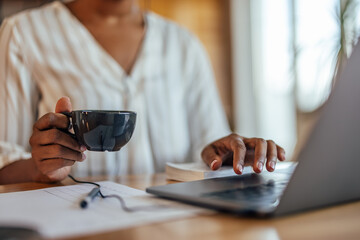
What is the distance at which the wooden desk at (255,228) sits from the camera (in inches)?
15.9

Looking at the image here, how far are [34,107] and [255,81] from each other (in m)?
2.67

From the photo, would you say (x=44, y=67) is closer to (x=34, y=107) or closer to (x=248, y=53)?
(x=34, y=107)

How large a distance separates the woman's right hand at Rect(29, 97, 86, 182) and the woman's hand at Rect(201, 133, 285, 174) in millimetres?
293

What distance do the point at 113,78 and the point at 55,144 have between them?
69 cm

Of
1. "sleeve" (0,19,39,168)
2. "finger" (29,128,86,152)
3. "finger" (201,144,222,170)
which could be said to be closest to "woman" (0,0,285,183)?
"sleeve" (0,19,39,168)

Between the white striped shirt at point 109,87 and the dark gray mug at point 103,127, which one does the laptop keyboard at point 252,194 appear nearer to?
the dark gray mug at point 103,127

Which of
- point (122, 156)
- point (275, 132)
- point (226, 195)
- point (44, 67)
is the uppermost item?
point (44, 67)

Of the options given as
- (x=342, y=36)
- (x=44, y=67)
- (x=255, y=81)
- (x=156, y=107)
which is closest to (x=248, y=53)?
(x=255, y=81)

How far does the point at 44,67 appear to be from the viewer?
137 centimetres

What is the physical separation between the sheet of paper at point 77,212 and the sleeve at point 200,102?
3.00 ft

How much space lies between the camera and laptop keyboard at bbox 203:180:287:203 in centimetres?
52

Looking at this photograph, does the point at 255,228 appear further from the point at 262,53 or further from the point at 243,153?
the point at 262,53

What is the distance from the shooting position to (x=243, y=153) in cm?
77

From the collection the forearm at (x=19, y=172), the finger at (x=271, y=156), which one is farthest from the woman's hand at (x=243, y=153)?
the forearm at (x=19, y=172)
